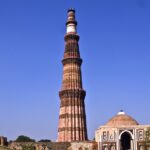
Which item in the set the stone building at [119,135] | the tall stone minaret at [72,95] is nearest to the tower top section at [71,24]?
the tall stone minaret at [72,95]

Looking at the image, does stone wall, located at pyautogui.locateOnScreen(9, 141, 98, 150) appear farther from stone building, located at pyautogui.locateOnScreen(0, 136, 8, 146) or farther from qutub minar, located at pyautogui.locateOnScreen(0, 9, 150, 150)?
stone building, located at pyautogui.locateOnScreen(0, 136, 8, 146)

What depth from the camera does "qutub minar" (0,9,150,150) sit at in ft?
187

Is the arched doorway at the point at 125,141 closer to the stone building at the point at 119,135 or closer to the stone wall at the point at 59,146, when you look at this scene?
the stone building at the point at 119,135

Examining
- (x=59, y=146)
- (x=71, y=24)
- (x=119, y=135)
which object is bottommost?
(x=59, y=146)

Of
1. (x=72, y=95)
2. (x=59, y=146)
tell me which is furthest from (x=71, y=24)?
(x=59, y=146)

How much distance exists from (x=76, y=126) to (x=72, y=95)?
487 centimetres

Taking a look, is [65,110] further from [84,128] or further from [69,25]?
[69,25]

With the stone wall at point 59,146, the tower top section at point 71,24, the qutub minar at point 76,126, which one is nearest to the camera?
the stone wall at point 59,146

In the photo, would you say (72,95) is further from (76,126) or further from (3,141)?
(3,141)

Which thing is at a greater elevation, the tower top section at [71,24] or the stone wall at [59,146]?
the tower top section at [71,24]

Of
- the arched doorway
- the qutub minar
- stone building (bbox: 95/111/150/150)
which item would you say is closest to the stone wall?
the qutub minar

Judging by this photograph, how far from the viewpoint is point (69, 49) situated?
2640 inches

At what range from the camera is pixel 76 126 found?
63.1 metres

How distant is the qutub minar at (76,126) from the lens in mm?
56938
